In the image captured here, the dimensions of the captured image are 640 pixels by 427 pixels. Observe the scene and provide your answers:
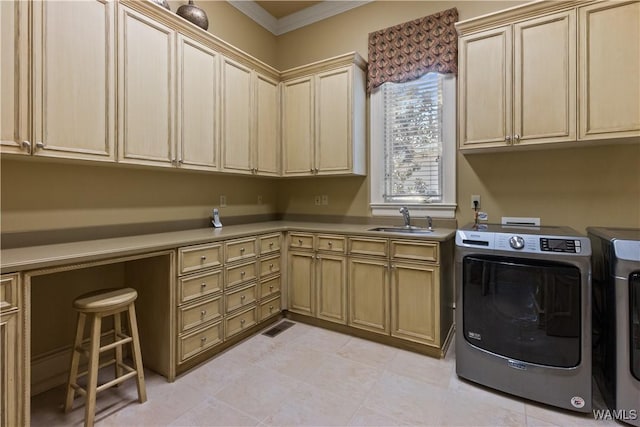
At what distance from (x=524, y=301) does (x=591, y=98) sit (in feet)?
4.59

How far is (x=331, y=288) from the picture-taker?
2.87 meters

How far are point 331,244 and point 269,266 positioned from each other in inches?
24.2

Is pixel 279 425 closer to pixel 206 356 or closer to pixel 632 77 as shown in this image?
pixel 206 356

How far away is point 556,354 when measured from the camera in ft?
6.00

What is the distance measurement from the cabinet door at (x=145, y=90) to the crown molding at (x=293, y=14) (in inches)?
55.7

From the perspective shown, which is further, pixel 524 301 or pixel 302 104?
pixel 302 104

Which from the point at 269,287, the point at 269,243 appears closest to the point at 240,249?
the point at 269,243

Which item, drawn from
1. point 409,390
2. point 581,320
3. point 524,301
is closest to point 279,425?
point 409,390

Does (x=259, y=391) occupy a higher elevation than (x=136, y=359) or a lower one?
lower

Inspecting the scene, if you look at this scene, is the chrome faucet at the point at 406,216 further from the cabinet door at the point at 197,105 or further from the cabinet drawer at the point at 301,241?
the cabinet door at the point at 197,105

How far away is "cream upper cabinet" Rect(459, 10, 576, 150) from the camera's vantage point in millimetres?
2119

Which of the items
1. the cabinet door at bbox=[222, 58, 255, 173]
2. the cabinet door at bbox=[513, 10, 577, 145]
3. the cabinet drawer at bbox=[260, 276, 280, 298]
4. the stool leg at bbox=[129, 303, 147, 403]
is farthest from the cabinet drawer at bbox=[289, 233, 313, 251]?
the cabinet door at bbox=[513, 10, 577, 145]

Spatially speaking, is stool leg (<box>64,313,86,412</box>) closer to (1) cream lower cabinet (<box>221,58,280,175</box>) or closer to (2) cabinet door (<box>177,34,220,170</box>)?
(2) cabinet door (<box>177,34,220,170</box>)

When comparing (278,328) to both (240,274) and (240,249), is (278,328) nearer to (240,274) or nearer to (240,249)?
(240,274)
